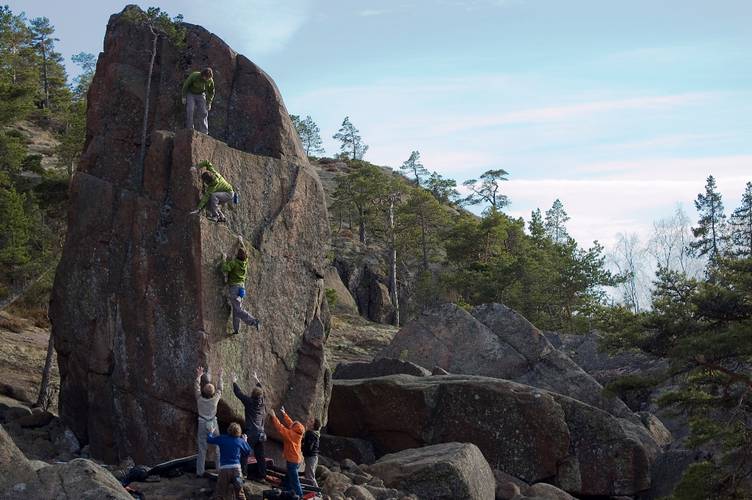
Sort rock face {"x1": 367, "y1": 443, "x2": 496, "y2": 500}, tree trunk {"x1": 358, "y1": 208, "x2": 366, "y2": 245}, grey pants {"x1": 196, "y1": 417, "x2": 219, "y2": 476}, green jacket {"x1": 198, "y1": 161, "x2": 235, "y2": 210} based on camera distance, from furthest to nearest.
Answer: tree trunk {"x1": 358, "y1": 208, "x2": 366, "y2": 245}
green jacket {"x1": 198, "y1": 161, "x2": 235, "y2": 210}
rock face {"x1": 367, "y1": 443, "x2": 496, "y2": 500}
grey pants {"x1": 196, "y1": 417, "x2": 219, "y2": 476}

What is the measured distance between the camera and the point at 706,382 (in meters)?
17.0

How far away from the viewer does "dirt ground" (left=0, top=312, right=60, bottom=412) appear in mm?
25234

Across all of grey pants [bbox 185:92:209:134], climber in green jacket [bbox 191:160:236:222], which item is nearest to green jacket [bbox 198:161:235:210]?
climber in green jacket [bbox 191:160:236:222]

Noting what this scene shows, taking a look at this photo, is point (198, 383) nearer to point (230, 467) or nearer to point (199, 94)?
point (230, 467)

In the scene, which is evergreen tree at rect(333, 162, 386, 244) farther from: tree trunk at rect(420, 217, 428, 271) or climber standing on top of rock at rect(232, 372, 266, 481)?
climber standing on top of rock at rect(232, 372, 266, 481)

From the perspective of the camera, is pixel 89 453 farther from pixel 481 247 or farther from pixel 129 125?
pixel 481 247

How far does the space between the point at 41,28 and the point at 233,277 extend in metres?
78.1

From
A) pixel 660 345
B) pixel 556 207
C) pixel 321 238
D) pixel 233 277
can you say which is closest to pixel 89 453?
pixel 233 277

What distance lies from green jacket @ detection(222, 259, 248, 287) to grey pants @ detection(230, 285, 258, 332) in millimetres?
125

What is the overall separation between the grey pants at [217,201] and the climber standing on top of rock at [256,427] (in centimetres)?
409

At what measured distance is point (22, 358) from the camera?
1134 inches

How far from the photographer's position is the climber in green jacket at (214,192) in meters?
18.7

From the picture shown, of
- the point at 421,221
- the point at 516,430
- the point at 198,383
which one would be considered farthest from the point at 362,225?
the point at 198,383

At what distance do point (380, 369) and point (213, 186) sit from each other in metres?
10.3
